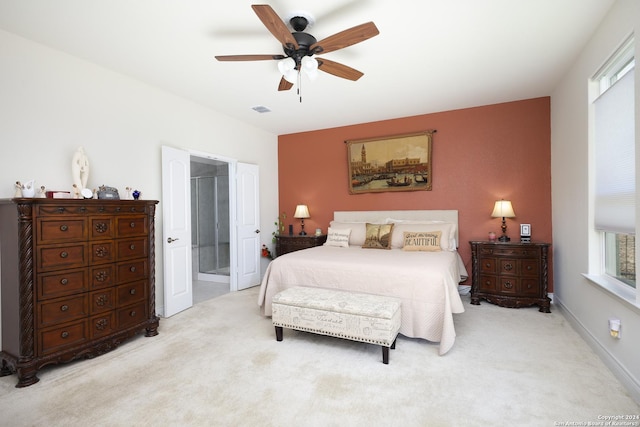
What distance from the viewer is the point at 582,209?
304 centimetres

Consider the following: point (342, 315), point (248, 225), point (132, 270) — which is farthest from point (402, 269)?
point (248, 225)

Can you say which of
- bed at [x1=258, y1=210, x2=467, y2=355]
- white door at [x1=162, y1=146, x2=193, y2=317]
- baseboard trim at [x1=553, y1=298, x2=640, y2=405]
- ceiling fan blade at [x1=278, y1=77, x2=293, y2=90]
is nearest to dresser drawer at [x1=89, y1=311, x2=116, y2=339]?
white door at [x1=162, y1=146, x2=193, y2=317]

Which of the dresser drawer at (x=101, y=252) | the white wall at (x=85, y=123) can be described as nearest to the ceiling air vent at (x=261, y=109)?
the white wall at (x=85, y=123)

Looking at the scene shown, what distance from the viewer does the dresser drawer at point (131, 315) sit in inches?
115

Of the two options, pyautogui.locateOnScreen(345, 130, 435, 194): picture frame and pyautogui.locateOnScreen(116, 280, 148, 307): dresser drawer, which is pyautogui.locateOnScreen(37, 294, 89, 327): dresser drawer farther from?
pyautogui.locateOnScreen(345, 130, 435, 194): picture frame

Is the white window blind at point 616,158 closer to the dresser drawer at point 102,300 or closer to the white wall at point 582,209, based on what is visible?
the white wall at point 582,209

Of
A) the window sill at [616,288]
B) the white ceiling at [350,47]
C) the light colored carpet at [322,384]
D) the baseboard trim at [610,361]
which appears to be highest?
the white ceiling at [350,47]

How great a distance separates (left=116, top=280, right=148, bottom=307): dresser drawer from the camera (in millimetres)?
2930

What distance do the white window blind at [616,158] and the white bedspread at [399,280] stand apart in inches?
52.2

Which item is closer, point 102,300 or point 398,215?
point 102,300

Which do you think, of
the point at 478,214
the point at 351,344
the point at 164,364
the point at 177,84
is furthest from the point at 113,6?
the point at 478,214

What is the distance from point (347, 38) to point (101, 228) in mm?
2650

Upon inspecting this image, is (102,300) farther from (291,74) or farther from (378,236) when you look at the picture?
(378,236)

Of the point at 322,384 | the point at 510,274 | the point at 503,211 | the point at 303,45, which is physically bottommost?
the point at 322,384
